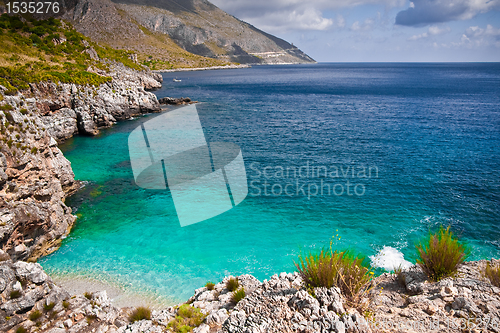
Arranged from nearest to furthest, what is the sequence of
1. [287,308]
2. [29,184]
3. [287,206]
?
[287,308], [29,184], [287,206]

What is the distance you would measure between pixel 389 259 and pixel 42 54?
56.1 meters

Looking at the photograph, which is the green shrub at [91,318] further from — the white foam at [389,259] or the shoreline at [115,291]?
the white foam at [389,259]

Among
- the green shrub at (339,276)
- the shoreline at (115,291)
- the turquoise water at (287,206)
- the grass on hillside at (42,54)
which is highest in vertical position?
the grass on hillside at (42,54)

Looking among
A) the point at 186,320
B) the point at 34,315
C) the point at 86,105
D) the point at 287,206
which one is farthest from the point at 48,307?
the point at 86,105

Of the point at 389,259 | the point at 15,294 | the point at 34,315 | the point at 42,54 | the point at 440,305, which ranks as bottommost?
the point at 389,259

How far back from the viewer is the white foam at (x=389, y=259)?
16750 mm

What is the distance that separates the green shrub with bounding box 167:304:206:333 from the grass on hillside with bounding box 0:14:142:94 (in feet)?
121

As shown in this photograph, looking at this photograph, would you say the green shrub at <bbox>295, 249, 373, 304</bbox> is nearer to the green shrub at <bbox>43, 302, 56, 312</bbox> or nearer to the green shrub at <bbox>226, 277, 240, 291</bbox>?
the green shrub at <bbox>226, 277, 240, 291</bbox>

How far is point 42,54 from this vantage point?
153 feet

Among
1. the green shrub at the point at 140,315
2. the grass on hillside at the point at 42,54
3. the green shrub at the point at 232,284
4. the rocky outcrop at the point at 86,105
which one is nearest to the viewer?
the green shrub at the point at 140,315

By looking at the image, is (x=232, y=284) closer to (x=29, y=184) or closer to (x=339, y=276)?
(x=339, y=276)

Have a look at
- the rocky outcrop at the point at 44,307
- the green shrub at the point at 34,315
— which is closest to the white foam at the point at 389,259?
the rocky outcrop at the point at 44,307

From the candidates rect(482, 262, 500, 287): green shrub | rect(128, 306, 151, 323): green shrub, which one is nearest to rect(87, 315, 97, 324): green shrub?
rect(128, 306, 151, 323): green shrub

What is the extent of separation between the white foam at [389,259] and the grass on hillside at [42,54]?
41.2 m
